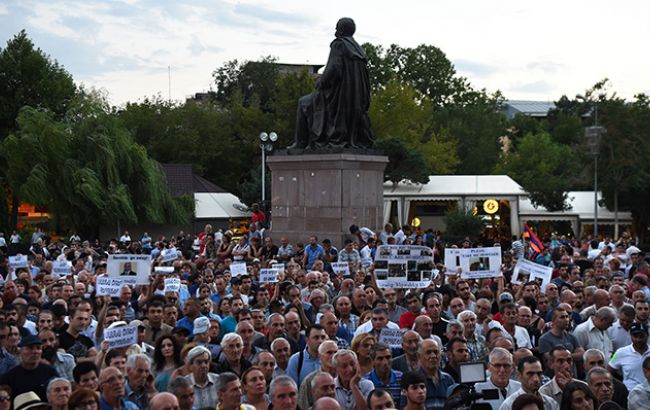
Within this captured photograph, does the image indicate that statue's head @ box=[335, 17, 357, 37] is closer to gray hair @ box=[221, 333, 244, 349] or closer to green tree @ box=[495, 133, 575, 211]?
gray hair @ box=[221, 333, 244, 349]

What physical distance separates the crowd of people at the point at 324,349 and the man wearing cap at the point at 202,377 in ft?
0.04

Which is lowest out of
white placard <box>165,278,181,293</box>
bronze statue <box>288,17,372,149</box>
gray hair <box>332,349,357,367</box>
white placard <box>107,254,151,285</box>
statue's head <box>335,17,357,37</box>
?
gray hair <box>332,349,357,367</box>

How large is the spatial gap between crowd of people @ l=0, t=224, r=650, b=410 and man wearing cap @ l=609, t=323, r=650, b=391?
0.05 ft

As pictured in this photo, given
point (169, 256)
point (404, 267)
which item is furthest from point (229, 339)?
point (169, 256)

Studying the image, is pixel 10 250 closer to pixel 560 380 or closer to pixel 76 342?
pixel 76 342

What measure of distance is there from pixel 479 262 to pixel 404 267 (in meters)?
1.40

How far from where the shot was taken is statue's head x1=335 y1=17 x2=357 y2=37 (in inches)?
1032

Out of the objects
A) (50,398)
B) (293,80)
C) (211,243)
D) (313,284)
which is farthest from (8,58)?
(50,398)

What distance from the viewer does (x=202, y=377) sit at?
A: 9375mm

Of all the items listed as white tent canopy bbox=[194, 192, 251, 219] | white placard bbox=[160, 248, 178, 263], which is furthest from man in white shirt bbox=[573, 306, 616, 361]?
white tent canopy bbox=[194, 192, 251, 219]

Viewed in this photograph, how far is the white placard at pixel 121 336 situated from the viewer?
10422 millimetres

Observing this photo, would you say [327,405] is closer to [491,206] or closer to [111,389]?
[111,389]

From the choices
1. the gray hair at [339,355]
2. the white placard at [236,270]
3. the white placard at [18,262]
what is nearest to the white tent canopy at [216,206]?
the white placard at [18,262]

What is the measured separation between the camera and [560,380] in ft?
31.1
